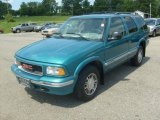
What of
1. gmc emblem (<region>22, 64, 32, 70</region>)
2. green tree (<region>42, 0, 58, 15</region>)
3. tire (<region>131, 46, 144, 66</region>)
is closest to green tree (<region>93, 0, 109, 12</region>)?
green tree (<region>42, 0, 58, 15</region>)

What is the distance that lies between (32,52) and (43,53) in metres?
0.32

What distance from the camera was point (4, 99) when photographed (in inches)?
220

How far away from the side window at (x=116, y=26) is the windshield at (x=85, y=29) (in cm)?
25

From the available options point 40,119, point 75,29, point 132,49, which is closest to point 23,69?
point 40,119

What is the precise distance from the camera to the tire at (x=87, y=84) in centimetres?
502

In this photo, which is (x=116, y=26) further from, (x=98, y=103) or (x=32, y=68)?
(x=32, y=68)

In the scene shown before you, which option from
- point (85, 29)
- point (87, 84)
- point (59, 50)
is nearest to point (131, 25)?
point (85, 29)

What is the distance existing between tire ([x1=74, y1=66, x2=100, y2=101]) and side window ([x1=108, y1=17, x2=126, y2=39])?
1.06m

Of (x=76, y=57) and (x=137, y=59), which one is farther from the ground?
(x=76, y=57)

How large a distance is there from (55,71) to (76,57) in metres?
0.50

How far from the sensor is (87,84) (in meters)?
5.27

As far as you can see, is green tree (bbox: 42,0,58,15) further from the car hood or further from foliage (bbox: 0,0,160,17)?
the car hood

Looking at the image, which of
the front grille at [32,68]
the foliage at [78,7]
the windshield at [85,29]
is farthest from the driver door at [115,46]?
the foliage at [78,7]

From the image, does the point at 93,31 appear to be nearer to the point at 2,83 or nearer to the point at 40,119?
the point at 40,119
